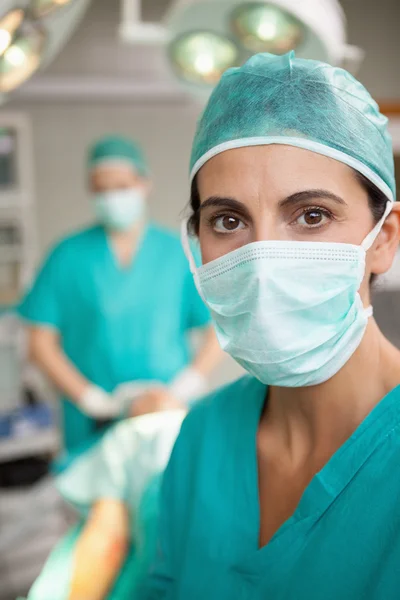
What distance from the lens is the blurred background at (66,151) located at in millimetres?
2967

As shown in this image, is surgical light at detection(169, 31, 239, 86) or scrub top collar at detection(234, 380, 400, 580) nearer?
scrub top collar at detection(234, 380, 400, 580)

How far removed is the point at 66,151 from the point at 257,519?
11.1 ft

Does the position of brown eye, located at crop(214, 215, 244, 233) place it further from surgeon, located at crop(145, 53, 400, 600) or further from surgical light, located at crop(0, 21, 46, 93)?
surgical light, located at crop(0, 21, 46, 93)

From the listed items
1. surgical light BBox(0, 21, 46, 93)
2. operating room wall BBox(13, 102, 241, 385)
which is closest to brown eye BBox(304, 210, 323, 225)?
surgical light BBox(0, 21, 46, 93)

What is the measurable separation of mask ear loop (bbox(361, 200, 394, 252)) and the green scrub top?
0.62ft

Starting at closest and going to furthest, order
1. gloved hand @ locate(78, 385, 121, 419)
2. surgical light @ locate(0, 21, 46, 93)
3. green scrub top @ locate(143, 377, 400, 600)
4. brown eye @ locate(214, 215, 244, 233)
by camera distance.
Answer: green scrub top @ locate(143, 377, 400, 600) → brown eye @ locate(214, 215, 244, 233) → surgical light @ locate(0, 21, 46, 93) → gloved hand @ locate(78, 385, 121, 419)

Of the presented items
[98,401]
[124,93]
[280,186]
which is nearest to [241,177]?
[280,186]

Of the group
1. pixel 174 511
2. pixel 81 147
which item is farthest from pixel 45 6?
pixel 81 147

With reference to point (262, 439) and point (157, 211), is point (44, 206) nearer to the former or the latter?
point (157, 211)

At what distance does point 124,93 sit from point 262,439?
3294 mm

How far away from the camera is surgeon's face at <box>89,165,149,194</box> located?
89.0 inches

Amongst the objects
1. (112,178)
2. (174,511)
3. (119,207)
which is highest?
(112,178)

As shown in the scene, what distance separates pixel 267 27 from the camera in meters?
1.34

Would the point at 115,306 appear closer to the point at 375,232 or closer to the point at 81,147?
the point at 375,232
